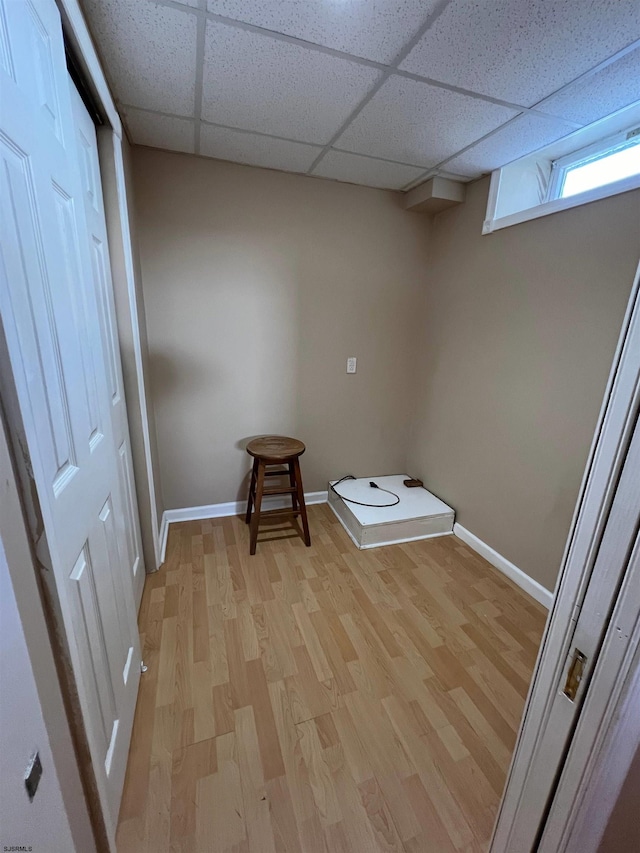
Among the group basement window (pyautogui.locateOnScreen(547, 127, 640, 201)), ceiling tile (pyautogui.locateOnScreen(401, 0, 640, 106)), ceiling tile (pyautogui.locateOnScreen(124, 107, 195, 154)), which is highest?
ceiling tile (pyautogui.locateOnScreen(124, 107, 195, 154))

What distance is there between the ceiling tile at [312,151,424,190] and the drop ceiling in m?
0.09

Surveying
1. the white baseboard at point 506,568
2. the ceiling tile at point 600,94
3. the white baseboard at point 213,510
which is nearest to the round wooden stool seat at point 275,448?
the white baseboard at point 213,510

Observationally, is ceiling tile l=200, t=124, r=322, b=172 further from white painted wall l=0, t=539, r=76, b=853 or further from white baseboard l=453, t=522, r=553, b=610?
white baseboard l=453, t=522, r=553, b=610

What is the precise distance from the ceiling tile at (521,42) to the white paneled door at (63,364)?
111cm

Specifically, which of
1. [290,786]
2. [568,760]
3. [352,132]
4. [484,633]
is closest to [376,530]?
[484,633]

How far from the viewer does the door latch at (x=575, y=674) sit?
585 millimetres

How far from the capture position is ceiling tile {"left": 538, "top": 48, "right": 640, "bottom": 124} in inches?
47.3

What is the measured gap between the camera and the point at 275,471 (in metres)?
2.52

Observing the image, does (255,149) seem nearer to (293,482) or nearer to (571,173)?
(571,173)

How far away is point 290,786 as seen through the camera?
3.67 feet

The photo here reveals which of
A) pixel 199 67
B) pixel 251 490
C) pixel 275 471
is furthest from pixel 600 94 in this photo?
pixel 251 490

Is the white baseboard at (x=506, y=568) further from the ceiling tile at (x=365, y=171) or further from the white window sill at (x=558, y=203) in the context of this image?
the ceiling tile at (x=365, y=171)

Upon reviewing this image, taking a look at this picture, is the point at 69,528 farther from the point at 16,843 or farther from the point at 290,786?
the point at 290,786

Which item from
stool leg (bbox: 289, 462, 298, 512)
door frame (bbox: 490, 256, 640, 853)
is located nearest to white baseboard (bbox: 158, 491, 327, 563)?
stool leg (bbox: 289, 462, 298, 512)
